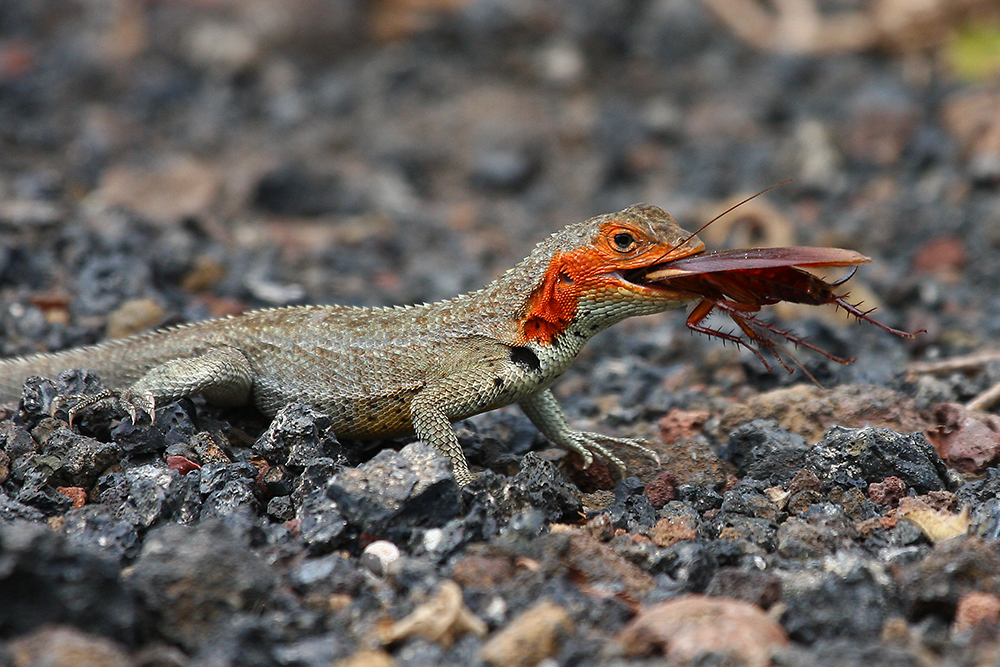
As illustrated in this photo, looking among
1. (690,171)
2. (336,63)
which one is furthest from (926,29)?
(336,63)

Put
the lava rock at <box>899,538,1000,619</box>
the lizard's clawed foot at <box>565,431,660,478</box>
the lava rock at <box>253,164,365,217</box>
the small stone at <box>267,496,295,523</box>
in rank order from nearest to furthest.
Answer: the lava rock at <box>899,538,1000,619</box>
the small stone at <box>267,496,295,523</box>
the lizard's clawed foot at <box>565,431,660,478</box>
the lava rock at <box>253,164,365,217</box>

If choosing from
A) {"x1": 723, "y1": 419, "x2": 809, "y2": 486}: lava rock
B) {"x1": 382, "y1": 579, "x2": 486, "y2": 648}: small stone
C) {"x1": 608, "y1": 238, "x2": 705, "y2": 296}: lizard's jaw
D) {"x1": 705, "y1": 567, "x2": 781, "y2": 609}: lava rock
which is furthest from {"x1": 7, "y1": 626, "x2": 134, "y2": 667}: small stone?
→ {"x1": 723, "y1": 419, "x2": 809, "y2": 486}: lava rock

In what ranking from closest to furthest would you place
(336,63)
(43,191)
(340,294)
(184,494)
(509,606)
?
(509,606), (184,494), (340,294), (43,191), (336,63)

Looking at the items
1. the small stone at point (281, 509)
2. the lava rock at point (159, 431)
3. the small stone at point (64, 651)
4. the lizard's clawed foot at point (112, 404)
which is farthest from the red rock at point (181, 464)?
the small stone at point (64, 651)

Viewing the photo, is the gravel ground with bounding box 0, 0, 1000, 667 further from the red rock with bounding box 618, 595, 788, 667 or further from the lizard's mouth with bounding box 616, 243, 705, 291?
the lizard's mouth with bounding box 616, 243, 705, 291

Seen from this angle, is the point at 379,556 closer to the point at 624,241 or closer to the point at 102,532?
the point at 102,532

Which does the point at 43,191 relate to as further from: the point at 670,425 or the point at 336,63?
the point at 670,425
